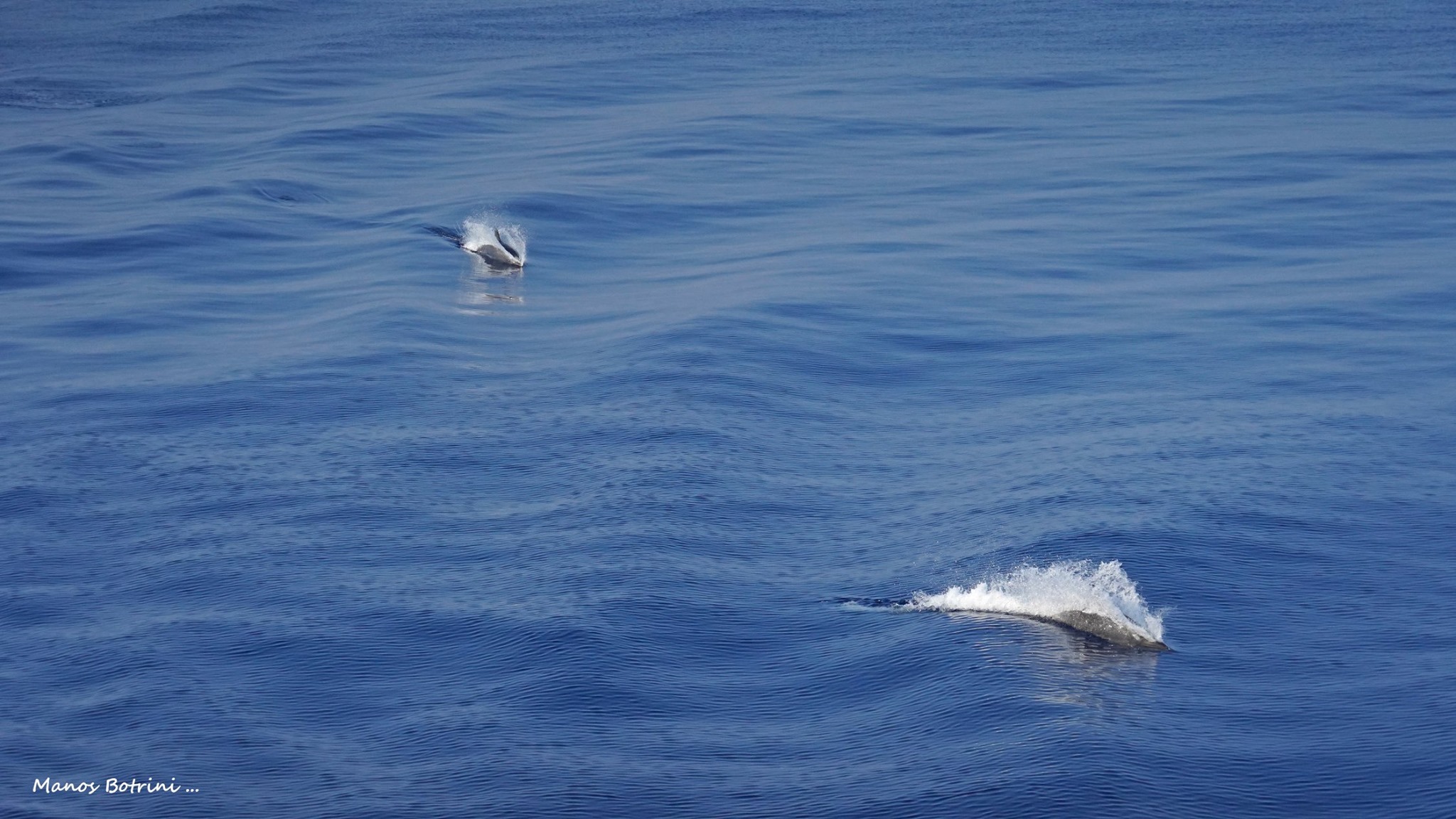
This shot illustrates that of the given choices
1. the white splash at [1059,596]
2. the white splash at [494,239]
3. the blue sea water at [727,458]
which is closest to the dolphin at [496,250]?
the white splash at [494,239]

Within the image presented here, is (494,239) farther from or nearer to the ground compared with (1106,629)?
farther from the ground

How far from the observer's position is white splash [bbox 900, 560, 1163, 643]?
59.0ft

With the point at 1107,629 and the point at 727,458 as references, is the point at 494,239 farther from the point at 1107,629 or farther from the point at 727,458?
the point at 1107,629

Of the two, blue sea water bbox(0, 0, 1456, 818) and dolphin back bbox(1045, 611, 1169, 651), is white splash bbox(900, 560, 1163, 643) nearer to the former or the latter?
dolphin back bbox(1045, 611, 1169, 651)

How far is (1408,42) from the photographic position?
6706 centimetres

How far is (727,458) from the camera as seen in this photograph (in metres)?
25.1

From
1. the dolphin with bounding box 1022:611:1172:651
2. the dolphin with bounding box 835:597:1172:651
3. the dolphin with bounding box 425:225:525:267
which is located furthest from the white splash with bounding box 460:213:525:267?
the dolphin with bounding box 1022:611:1172:651

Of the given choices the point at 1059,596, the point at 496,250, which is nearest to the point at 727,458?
the point at 1059,596

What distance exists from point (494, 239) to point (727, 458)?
1765cm

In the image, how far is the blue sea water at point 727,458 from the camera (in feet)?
51.4

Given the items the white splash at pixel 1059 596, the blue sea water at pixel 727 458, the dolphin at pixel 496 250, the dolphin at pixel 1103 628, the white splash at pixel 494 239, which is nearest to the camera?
the blue sea water at pixel 727 458

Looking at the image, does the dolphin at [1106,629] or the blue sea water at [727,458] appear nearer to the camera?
the blue sea water at [727,458]

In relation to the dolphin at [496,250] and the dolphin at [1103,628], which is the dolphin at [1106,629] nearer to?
the dolphin at [1103,628]

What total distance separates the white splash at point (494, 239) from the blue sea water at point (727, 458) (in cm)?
54
